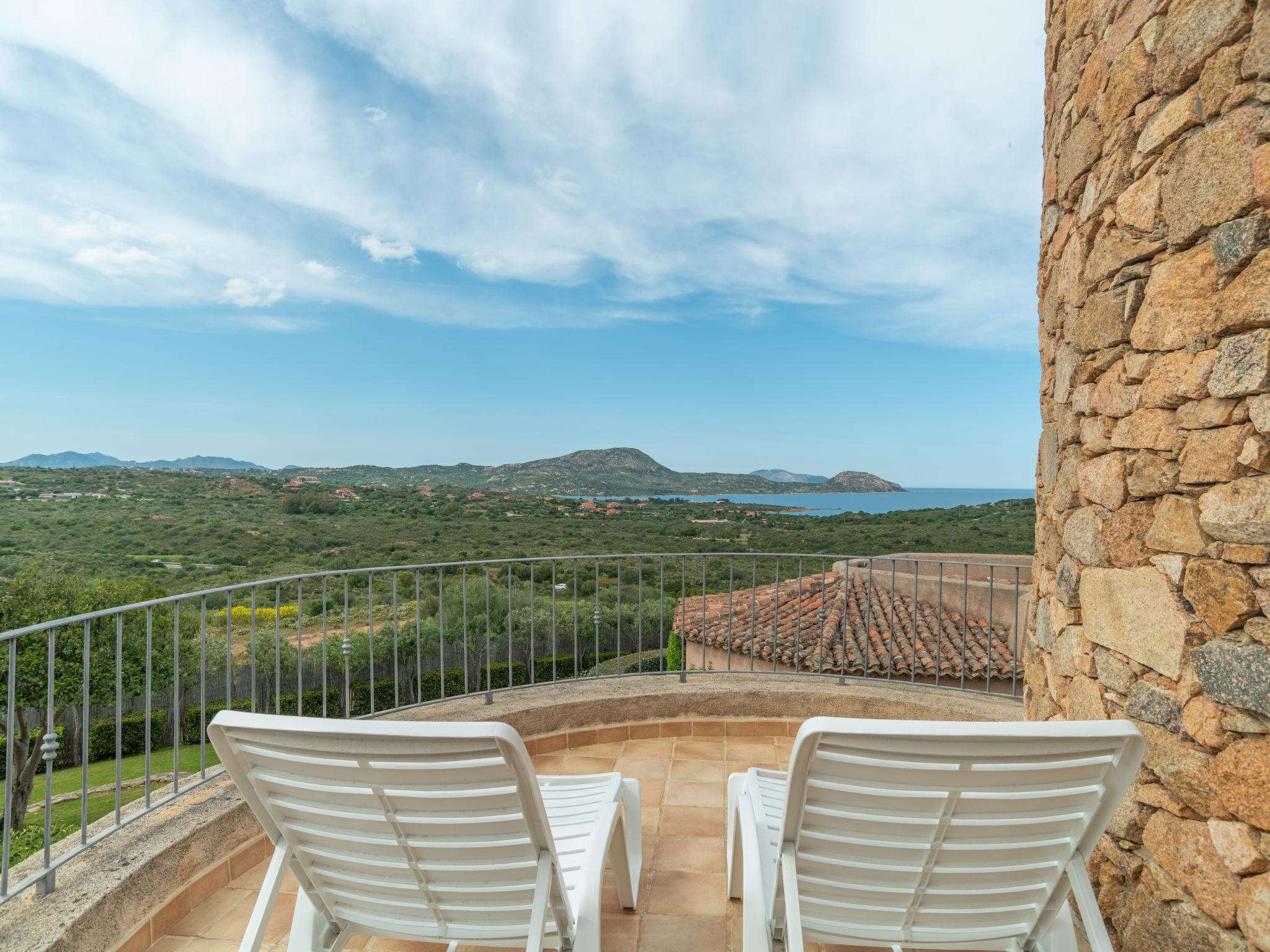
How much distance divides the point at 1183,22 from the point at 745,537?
21.4 metres

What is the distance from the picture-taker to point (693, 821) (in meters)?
2.62

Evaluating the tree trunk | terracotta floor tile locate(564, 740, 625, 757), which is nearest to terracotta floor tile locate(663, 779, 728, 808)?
terracotta floor tile locate(564, 740, 625, 757)

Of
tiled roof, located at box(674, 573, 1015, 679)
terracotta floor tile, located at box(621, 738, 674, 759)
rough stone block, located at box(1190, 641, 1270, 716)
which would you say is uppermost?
rough stone block, located at box(1190, 641, 1270, 716)

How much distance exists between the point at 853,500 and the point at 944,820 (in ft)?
84.5

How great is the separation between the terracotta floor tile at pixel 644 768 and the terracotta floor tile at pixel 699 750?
0.11 m

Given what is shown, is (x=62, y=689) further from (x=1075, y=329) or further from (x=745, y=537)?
(x=745, y=537)

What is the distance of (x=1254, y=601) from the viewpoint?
50.8 inches

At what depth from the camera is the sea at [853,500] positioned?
977 inches

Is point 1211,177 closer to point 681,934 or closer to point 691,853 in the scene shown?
point 681,934

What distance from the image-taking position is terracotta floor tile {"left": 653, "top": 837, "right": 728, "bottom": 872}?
228 centimetres

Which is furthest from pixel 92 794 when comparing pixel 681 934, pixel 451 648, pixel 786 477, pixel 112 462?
pixel 786 477

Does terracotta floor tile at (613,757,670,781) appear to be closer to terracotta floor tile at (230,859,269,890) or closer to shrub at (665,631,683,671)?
terracotta floor tile at (230,859,269,890)

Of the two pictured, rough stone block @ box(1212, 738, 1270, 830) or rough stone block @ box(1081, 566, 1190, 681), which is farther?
rough stone block @ box(1081, 566, 1190, 681)

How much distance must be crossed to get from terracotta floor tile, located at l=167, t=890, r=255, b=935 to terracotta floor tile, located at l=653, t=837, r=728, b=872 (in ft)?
4.36
